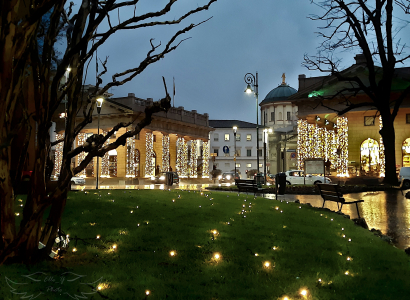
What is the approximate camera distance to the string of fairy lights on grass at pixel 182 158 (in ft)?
216

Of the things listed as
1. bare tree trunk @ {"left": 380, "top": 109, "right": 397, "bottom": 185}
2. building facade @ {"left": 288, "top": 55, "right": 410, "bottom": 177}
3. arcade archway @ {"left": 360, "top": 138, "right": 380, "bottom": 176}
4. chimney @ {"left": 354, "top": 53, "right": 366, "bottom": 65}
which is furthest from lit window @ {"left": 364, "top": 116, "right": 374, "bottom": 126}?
bare tree trunk @ {"left": 380, "top": 109, "right": 397, "bottom": 185}

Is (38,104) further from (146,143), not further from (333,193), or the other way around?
(146,143)

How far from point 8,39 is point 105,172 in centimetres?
5413

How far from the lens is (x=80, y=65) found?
17.5ft

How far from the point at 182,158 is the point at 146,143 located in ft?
31.7

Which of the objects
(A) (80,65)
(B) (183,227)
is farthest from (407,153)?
(A) (80,65)

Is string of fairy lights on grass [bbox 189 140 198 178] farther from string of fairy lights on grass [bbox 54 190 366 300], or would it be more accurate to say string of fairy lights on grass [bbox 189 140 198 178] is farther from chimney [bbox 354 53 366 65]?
string of fairy lights on grass [bbox 54 190 366 300]

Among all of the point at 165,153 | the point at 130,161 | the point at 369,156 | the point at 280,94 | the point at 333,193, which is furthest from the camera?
the point at 280,94

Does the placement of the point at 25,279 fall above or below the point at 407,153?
below

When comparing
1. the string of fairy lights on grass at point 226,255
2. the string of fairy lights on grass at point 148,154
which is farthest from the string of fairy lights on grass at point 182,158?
the string of fairy lights on grass at point 226,255

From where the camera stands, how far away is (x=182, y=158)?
6600cm

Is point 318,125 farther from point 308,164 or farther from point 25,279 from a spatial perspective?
point 25,279

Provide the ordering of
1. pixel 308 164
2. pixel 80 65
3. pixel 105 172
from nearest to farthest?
pixel 80 65 < pixel 308 164 < pixel 105 172

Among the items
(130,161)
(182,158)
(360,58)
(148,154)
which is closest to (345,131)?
(360,58)
